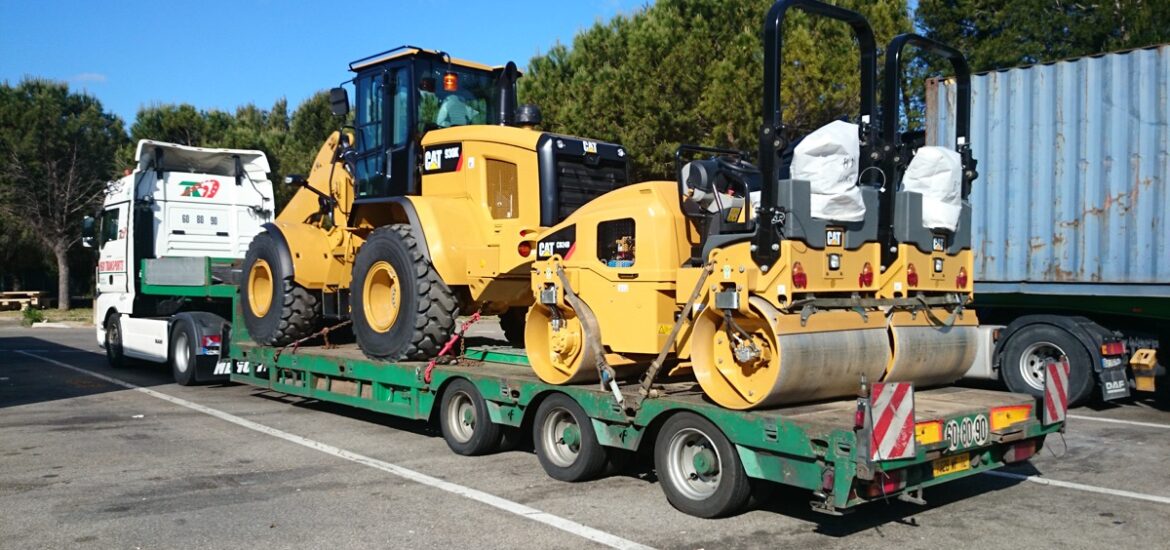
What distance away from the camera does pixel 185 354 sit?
14125 mm

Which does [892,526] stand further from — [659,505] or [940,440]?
[659,505]

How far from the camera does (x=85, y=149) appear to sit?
39312mm

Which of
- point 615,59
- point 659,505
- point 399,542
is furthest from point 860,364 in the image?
point 615,59

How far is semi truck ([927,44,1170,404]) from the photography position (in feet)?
36.5

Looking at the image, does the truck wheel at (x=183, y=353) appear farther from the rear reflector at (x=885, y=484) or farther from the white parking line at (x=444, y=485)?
the rear reflector at (x=885, y=484)

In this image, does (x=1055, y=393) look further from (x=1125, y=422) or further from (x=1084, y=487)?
(x=1125, y=422)

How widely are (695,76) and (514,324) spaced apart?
33.2ft

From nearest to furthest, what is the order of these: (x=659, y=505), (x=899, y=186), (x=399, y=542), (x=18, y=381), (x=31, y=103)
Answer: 1. (x=399, y=542)
2. (x=659, y=505)
3. (x=899, y=186)
4. (x=18, y=381)
5. (x=31, y=103)

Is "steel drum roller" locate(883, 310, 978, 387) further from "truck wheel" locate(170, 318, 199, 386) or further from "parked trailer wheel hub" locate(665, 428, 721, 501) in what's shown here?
"truck wheel" locate(170, 318, 199, 386)

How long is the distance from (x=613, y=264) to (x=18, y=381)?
37.4 feet

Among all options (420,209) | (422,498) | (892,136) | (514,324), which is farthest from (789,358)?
(514,324)

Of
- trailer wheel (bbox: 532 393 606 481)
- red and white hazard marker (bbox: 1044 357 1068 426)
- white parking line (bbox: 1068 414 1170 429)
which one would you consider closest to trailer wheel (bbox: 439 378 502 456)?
trailer wheel (bbox: 532 393 606 481)

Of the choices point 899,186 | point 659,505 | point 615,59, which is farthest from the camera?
point 615,59

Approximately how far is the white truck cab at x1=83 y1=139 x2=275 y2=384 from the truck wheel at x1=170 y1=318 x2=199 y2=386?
7cm
